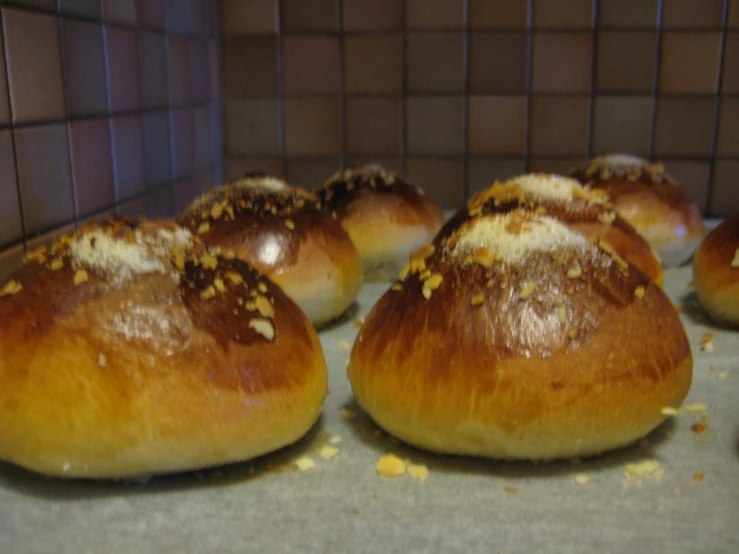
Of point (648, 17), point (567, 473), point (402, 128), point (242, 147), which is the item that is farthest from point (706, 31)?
point (567, 473)

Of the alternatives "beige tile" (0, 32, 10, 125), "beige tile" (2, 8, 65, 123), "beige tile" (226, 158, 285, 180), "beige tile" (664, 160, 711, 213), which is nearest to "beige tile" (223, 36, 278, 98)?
"beige tile" (226, 158, 285, 180)

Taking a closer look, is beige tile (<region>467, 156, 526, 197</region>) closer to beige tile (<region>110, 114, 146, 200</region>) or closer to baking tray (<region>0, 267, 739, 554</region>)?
beige tile (<region>110, 114, 146, 200</region>)

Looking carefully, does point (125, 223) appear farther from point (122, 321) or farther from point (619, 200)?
point (619, 200)

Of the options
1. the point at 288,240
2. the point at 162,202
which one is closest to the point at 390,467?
the point at 288,240

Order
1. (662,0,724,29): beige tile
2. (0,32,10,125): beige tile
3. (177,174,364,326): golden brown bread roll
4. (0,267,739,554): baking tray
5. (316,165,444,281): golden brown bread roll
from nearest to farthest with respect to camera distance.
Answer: (0,267,739,554): baking tray → (0,32,10,125): beige tile → (177,174,364,326): golden brown bread roll → (316,165,444,281): golden brown bread roll → (662,0,724,29): beige tile

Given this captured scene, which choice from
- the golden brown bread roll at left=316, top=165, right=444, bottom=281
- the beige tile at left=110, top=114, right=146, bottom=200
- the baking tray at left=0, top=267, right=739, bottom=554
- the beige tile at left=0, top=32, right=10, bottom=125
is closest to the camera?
the baking tray at left=0, top=267, right=739, bottom=554

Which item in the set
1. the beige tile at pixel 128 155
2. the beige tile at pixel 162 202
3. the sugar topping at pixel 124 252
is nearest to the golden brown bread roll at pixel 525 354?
the sugar topping at pixel 124 252
